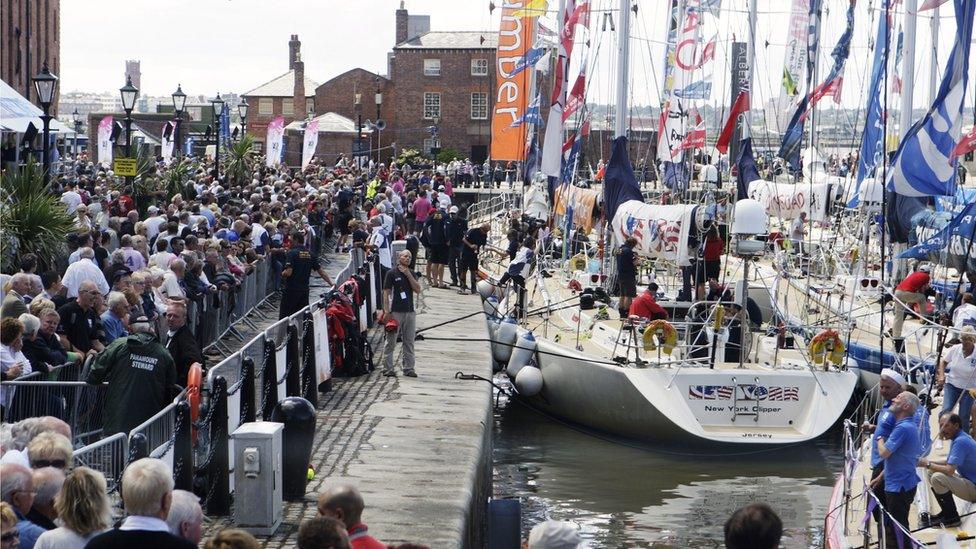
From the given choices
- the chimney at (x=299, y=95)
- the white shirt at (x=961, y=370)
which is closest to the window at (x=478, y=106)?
the chimney at (x=299, y=95)

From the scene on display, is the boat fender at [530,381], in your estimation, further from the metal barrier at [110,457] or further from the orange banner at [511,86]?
the orange banner at [511,86]

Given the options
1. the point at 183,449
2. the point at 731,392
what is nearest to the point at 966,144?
the point at 731,392

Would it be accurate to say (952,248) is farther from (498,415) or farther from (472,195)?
(472,195)

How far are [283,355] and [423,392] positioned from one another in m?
3.21

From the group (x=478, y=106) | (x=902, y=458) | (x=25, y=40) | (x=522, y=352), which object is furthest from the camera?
(x=478, y=106)

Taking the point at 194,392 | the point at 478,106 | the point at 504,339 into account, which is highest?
the point at 478,106

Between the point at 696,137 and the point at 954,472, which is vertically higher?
the point at 696,137

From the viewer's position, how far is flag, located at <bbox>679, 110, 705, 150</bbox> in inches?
1398

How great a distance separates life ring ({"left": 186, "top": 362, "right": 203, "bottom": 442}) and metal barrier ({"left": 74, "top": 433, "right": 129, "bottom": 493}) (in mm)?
1484

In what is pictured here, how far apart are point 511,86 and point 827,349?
18179 mm

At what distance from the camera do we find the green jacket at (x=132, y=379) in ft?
35.7

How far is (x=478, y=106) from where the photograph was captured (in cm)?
9562

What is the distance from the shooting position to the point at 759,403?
19.0 meters

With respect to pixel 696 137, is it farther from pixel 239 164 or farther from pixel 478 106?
pixel 478 106
